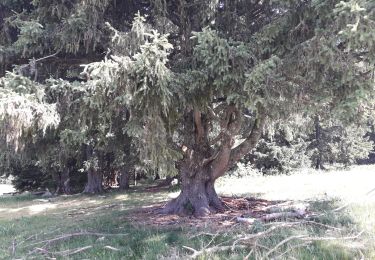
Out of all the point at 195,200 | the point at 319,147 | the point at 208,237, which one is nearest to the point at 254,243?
the point at 208,237

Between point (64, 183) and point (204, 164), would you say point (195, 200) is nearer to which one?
point (204, 164)

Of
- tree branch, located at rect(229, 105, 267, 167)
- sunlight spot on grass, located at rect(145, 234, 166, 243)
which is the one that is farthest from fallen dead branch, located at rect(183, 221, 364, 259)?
tree branch, located at rect(229, 105, 267, 167)

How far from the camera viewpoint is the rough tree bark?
31.2ft

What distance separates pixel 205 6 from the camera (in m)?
8.30

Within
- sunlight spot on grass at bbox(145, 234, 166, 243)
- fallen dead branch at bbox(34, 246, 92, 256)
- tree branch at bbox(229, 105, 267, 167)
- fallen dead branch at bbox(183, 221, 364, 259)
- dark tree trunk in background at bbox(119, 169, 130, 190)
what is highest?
tree branch at bbox(229, 105, 267, 167)

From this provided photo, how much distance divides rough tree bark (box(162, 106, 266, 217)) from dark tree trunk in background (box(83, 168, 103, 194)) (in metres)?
10.3

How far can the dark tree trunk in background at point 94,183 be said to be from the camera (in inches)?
758

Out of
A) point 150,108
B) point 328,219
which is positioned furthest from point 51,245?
point 328,219

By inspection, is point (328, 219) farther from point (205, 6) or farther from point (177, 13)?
point (177, 13)

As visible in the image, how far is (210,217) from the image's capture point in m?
8.62

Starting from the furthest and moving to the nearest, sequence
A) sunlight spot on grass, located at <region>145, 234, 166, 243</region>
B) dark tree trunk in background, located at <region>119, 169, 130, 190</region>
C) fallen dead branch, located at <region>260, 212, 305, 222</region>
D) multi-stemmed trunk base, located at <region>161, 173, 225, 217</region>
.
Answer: dark tree trunk in background, located at <region>119, 169, 130, 190</region> < multi-stemmed trunk base, located at <region>161, 173, 225, 217</region> < fallen dead branch, located at <region>260, 212, 305, 222</region> < sunlight spot on grass, located at <region>145, 234, 166, 243</region>

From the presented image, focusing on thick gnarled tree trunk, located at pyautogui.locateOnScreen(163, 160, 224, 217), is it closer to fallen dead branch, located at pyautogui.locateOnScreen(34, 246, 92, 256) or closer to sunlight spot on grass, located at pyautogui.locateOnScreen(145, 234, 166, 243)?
sunlight spot on grass, located at pyautogui.locateOnScreen(145, 234, 166, 243)

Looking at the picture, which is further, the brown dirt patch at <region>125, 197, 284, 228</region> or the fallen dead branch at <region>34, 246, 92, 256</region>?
the brown dirt patch at <region>125, 197, 284, 228</region>

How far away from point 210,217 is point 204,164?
1.69 m
